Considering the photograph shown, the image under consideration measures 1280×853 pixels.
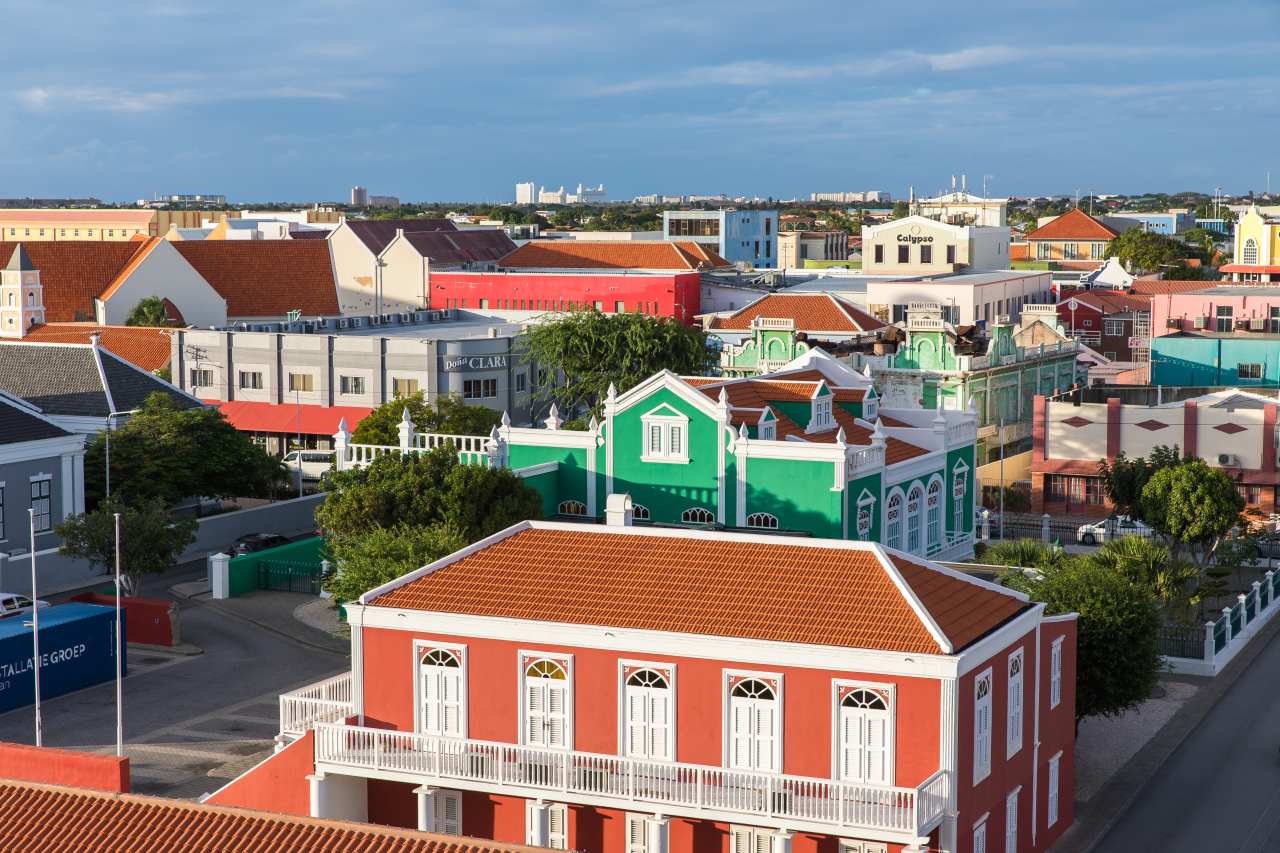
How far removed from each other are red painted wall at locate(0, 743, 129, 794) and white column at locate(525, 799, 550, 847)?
717 cm

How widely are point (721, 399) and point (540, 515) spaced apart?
5.81 m

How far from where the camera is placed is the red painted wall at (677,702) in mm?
29344

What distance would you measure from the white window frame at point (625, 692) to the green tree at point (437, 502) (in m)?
16.0

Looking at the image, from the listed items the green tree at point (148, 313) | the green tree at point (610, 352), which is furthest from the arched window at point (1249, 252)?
the green tree at point (148, 313)

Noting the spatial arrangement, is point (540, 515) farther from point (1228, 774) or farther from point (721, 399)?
point (1228, 774)

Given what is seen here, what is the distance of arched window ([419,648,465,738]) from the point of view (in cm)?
3222

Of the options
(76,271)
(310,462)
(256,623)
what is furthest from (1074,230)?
(256,623)

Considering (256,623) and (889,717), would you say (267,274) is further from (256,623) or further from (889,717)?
(889,717)

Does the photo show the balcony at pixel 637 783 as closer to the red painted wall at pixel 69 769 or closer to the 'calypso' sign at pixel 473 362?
the red painted wall at pixel 69 769

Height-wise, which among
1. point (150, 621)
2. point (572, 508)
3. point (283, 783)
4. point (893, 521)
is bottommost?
point (150, 621)

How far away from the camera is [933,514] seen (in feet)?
171

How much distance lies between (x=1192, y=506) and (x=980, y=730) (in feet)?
89.7

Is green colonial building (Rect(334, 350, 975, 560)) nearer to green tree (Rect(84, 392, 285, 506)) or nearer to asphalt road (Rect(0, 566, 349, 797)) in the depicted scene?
asphalt road (Rect(0, 566, 349, 797))

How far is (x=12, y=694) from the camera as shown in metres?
42.4
